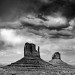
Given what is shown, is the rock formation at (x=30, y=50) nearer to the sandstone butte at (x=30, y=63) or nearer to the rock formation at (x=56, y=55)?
the sandstone butte at (x=30, y=63)

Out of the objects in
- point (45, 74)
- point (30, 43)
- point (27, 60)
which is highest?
point (30, 43)

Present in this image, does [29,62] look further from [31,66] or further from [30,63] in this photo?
[31,66]

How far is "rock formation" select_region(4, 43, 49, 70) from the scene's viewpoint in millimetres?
117681

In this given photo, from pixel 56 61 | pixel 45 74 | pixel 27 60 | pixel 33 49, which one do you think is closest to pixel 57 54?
pixel 56 61

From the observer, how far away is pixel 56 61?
Answer: 175m

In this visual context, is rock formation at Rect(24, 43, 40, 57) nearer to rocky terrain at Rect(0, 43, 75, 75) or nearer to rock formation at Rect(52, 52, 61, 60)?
rocky terrain at Rect(0, 43, 75, 75)

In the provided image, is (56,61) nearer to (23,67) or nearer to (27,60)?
(27,60)

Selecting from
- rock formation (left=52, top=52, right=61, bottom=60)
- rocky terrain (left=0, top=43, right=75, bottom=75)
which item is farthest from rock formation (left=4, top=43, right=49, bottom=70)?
rock formation (left=52, top=52, right=61, bottom=60)

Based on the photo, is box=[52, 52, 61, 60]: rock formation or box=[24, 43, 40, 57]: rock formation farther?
box=[52, 52, 61, 60]: rock formation

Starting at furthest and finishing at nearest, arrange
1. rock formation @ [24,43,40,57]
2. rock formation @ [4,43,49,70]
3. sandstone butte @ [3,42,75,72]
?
1. rock formation @ [24,43,40,57]
2. rock formation @ [4,43,49,70]
3. sandstone butte @ [3,42,75,72]

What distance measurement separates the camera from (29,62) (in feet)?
408

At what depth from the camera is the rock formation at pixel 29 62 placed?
118 meters

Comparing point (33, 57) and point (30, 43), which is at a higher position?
point (30, 43)

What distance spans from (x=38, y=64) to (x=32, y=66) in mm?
5458
